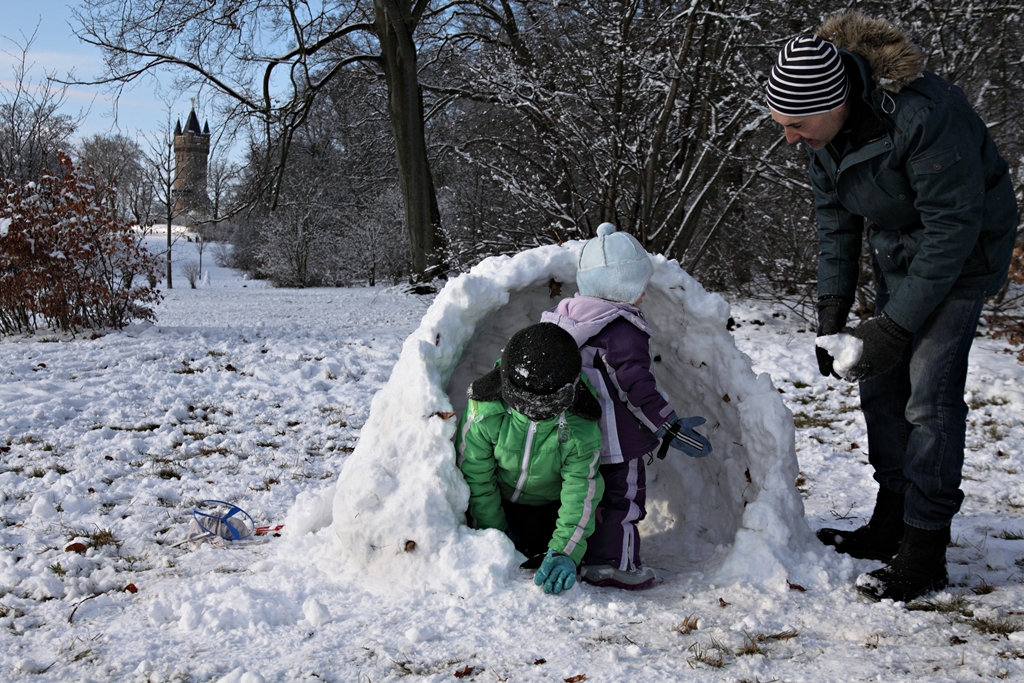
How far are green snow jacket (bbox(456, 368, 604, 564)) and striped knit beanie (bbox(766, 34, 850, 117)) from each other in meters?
1.21

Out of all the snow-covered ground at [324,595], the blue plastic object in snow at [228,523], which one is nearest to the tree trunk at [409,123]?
the snow-covered ground at [324,595]

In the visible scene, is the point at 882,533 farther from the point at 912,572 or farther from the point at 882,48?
the point at 882,48

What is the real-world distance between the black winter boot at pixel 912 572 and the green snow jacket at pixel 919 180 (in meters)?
0.72

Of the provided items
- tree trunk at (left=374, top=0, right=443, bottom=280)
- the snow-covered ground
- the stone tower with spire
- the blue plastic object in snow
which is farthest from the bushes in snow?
the blue plastic object in snow

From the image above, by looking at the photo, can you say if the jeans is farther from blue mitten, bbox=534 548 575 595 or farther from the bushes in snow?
the bushes in snow

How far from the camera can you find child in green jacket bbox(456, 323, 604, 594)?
8.41 feet

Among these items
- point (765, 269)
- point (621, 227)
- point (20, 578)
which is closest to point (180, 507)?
point (20, 578)

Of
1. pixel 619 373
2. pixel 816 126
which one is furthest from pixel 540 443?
pixel 816 126

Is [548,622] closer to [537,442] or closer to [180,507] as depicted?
[537,442]

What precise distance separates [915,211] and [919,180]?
0.18 meters

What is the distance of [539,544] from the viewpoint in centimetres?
311

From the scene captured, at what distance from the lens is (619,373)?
2.95 m

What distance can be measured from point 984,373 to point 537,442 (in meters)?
4.94

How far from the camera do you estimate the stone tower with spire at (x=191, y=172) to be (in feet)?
81.8
